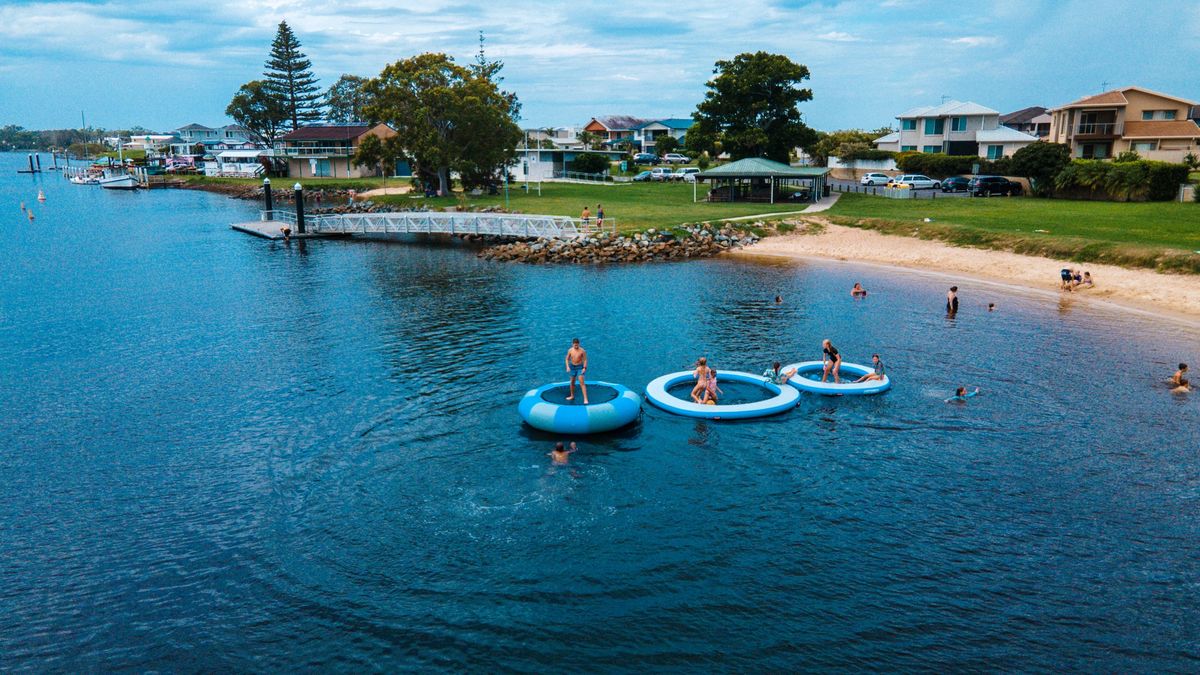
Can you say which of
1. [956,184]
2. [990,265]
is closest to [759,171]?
[956,184]

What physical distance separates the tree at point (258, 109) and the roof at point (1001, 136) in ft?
336

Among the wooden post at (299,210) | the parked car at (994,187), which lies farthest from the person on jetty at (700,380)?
the parked car at (994,187)

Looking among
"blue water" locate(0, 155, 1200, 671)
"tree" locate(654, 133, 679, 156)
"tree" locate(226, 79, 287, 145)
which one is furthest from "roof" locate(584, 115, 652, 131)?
"blue water" locate(0, 155, 1200, 671)

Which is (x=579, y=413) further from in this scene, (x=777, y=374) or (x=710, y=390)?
(x=777, y=374)

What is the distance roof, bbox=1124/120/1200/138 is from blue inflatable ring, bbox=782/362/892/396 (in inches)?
2496

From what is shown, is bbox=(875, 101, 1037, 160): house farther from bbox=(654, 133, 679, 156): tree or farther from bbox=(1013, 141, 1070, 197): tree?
bbox=(654, 133, 679, 156): tree

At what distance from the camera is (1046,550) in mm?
14992

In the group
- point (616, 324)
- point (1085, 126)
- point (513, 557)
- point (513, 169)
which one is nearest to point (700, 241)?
point (616, 324)

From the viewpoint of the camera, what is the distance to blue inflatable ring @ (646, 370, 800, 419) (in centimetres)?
2191

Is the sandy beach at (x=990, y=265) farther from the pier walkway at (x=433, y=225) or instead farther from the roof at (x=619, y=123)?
the roof at (x=619, y=123)

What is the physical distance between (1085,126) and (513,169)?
2516 inches

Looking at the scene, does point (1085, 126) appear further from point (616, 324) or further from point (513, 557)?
point (513, 557)

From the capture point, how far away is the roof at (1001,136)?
7775 centimetres

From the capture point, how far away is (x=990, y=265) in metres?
42.7
